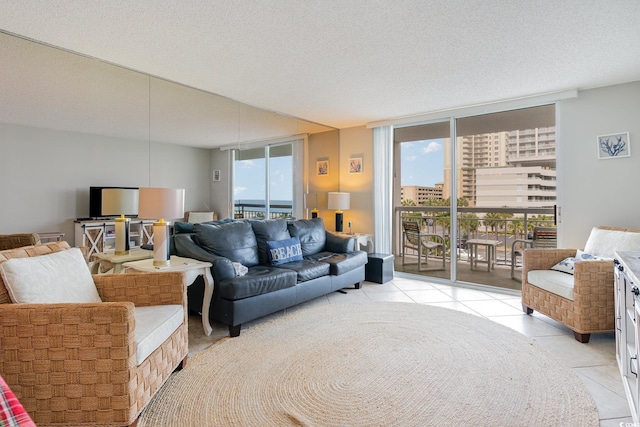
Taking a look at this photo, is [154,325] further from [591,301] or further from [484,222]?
[484,222]

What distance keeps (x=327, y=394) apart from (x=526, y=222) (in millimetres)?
4568

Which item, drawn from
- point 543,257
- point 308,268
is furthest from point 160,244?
point 543,257

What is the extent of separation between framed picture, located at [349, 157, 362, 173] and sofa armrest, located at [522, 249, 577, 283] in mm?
2816

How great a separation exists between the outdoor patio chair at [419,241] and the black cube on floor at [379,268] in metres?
0.81

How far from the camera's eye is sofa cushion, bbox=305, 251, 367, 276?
3.87 meters

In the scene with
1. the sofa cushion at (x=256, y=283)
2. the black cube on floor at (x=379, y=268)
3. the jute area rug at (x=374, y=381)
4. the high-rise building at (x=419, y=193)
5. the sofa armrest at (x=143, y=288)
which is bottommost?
the jute area rug at (x=374, y=381)

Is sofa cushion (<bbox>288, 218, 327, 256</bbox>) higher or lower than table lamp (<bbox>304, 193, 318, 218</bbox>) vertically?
lower

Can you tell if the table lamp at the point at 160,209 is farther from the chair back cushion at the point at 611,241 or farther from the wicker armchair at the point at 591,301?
the chair back cushion at the point at 611,241

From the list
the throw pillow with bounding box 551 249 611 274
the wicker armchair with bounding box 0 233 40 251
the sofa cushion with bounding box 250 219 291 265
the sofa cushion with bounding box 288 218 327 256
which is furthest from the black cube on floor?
the wicker armchair with bounding box 0 233 40 251

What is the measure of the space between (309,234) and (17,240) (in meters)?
2.87

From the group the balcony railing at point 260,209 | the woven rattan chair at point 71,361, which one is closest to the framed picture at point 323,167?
the balcony railing at point 260,209

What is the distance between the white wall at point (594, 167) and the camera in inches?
134

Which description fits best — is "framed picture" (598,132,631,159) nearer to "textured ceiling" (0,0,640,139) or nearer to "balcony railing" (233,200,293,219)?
"textured ceiling" (0,0,640,139)

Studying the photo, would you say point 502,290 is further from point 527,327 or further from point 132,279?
point 132,279
